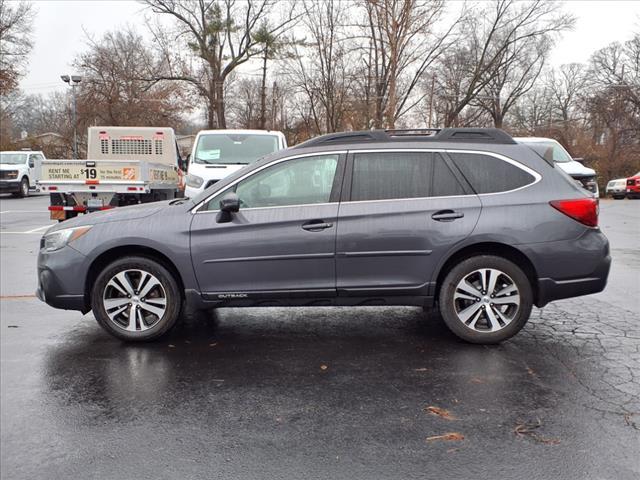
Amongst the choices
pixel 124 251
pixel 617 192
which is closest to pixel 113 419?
pixel 124 251

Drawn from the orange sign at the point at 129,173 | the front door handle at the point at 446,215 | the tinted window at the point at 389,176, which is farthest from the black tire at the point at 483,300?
the orange sign at the point at 129,173

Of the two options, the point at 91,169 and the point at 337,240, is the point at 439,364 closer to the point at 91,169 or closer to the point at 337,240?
the point at 337,240

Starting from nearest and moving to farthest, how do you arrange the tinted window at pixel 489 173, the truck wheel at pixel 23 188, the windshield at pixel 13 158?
the tinted window at pixel 489 173 < the truck wheel at pixel 23 188 < the windshield at pixel 13 158

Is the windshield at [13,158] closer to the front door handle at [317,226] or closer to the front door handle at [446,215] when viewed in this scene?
the front door handle at [317,226]

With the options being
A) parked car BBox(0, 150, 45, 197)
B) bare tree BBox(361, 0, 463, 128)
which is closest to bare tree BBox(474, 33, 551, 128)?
bare tree BBox(361, 0, 463, 128)

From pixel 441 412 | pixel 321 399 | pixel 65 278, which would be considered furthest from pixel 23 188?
pixel 441 412

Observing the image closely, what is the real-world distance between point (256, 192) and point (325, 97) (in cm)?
2947

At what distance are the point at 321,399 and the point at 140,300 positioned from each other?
2045 mm

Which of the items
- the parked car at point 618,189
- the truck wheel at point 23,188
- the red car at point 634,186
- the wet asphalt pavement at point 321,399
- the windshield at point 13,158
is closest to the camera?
the wet asphalt pavement at point 321,399

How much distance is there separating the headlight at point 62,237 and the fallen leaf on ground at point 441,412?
10.8 ft

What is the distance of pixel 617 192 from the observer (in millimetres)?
31469

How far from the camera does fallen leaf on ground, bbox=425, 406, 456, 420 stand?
3386mm

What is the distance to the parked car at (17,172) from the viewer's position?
85.5ft

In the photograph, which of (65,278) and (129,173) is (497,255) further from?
(129,173)
